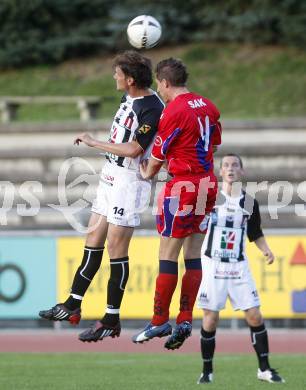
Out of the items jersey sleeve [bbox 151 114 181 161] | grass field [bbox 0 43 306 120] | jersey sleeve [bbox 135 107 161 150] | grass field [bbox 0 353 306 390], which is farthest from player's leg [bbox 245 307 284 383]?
grass field [bbox 0 43 306 120]

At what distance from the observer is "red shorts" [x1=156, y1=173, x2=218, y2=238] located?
8828 mm

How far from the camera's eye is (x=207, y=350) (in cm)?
1166

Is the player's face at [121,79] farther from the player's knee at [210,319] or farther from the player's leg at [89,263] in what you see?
the player's knee at [210,319]

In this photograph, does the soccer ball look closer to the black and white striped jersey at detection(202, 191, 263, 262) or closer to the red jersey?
the red jersey

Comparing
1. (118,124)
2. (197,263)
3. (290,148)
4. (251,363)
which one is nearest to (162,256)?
(197,263)

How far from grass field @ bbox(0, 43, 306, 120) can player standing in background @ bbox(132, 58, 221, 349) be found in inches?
560

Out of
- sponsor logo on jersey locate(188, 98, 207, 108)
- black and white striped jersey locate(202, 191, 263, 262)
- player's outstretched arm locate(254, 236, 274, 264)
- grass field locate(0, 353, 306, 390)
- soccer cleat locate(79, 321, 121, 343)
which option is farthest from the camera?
black and white striped jersey locate(202, 191, 263, 262)

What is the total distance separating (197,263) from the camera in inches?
361

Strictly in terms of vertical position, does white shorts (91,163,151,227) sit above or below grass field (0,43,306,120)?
below

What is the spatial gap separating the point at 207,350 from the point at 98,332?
2768 millimetres

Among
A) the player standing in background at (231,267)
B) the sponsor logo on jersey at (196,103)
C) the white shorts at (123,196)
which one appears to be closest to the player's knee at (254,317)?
the player standing in background at (231,267)

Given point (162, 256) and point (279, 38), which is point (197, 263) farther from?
point (279, 38)

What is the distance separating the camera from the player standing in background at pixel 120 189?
8.93 meters

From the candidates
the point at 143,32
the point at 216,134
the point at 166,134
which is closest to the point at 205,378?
the point at 216,134
